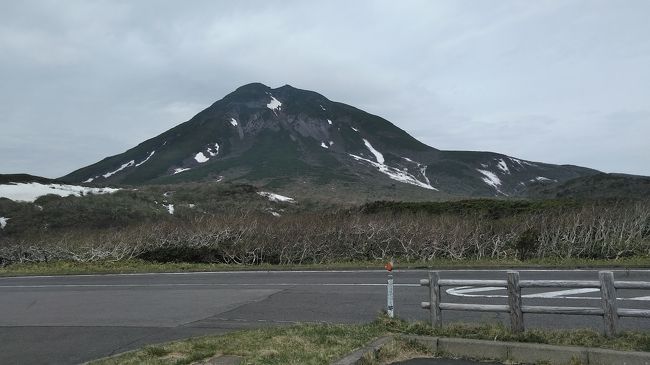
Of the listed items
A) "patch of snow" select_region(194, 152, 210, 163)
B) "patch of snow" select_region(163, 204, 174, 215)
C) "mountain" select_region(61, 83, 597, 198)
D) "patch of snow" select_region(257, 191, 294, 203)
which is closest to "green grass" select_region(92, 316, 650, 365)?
"patch of snow" select_region(163, 204, 174, 215)

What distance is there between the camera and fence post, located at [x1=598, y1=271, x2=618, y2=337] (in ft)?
22.4

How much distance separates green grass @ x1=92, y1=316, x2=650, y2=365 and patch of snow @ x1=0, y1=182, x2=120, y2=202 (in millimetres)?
45683

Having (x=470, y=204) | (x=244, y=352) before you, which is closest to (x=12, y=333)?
(x=244, y=352)

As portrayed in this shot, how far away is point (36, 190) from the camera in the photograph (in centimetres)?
5125

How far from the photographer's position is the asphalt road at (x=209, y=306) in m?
8.88

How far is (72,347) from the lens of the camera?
8.65 m

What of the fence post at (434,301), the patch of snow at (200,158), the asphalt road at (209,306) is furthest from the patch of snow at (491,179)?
the fence post at (434,301)

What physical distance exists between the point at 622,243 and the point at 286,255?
43.6ft

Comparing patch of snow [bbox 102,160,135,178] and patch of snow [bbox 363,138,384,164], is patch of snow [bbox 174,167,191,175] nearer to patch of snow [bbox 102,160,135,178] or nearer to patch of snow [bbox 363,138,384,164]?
patch of snow [bbox 102,160,135,178]

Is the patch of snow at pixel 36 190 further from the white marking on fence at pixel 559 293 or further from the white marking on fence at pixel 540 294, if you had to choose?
the white marking on fence at pixel 559 293

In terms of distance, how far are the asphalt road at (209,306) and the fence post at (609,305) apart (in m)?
1.54

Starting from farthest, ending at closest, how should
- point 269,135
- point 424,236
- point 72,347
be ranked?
point 269,135
point 424,236
point 72,347

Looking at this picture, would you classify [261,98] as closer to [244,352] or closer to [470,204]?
[470,204]

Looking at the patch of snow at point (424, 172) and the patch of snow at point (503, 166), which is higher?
the patch of snow at point (503, 166)
